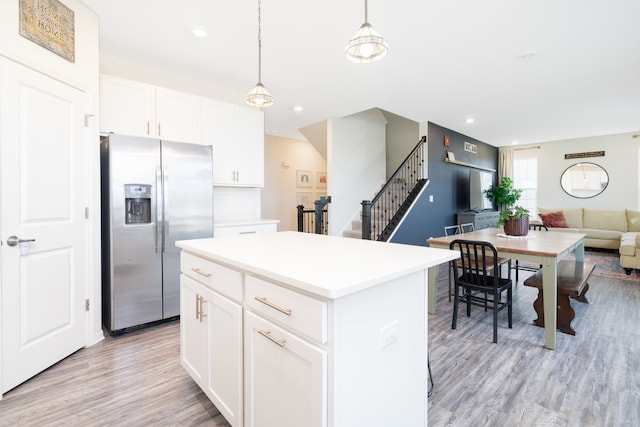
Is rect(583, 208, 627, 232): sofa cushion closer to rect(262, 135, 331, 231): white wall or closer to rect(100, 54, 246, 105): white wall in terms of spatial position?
rect(262, 135, 331, 231): white wall

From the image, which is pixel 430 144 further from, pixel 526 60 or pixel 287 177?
pixel 287 177

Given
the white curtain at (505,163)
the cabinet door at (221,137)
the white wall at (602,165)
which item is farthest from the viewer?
the white curtain at (505,163)

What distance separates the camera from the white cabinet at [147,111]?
9.41 ft

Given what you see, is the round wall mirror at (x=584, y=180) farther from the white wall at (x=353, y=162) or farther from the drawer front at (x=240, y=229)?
the drawer front at (x=240, y=229)

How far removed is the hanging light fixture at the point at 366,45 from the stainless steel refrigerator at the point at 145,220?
198 cm

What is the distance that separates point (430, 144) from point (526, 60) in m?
2.56

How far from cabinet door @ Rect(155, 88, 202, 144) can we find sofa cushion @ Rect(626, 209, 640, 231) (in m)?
8.55

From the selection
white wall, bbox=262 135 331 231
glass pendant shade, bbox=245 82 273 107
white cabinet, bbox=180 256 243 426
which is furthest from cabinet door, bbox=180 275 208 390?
white wall, bbox=262 135 331 231

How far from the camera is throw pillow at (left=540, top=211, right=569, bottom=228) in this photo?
7.21 metres

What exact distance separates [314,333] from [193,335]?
3.73 ft

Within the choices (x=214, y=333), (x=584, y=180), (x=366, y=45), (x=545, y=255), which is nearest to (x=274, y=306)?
(x=214, y=333)

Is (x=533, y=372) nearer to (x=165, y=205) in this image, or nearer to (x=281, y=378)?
(x=281, y=378)

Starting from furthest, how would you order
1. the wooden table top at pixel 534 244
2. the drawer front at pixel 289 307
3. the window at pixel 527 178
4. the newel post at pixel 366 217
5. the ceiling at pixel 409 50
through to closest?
the window at pixel 527 178, the newel post at pixel 366 217, the wooden table top at pixel 534 244, the ceiling at pixel 409 50, the drawer front at pixel 289 307

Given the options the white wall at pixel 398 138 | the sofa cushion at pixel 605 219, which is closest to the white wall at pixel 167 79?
the white wall at pixel 398 138
